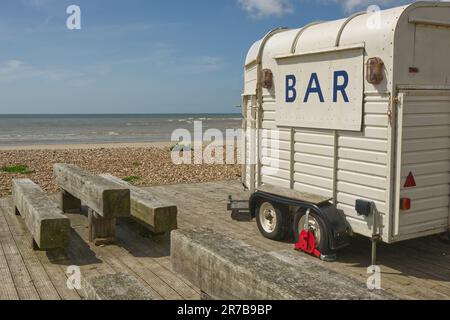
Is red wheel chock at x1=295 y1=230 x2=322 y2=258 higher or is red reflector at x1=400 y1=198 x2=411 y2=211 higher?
red reflector at x1=400 y1=198 x2=411 y2=211

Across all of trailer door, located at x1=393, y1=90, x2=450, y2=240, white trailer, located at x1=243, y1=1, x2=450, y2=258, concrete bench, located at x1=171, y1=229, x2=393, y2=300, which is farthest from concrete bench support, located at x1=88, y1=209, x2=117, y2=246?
trailer door, located at x1=393, y1=90, x2=450, y2=240

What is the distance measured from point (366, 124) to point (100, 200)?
3992 millimetres

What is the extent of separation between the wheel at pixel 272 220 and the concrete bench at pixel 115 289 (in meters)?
4.08

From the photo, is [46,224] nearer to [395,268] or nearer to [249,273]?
[249,273]

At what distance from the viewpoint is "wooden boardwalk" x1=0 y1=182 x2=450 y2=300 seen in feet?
18.7

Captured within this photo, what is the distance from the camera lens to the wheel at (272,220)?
7723 mm

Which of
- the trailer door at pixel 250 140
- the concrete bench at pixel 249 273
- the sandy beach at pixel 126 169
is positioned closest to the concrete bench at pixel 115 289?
the concrete bench at pixel 249 273

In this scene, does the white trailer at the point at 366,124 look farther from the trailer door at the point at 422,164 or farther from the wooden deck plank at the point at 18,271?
the wooden deck plank at the point at 18,271

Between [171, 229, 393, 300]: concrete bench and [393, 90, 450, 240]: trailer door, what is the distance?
227cm

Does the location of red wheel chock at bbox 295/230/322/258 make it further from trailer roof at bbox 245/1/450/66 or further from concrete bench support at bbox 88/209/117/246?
concrete bench support at bbox 88/209/117/246

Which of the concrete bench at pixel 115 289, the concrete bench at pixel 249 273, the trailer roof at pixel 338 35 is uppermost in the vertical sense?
the trailer roof at pixel 338 35

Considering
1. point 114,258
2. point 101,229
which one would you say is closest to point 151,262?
point 114,258

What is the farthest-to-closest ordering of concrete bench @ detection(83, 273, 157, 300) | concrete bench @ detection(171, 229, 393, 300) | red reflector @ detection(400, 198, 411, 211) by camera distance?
red reflector @ detection(400, 198, 411, 211) → concrete bench @ detection(83, 273, 157, 300) → concrete bench @ detection(171, 229, 393, 300)

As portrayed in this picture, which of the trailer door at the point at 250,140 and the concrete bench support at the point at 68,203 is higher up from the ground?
the trailer door at the point at 250,140
